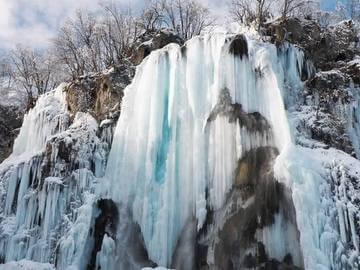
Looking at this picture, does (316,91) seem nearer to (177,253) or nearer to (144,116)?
(144,116)

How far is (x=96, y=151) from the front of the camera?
13.7m

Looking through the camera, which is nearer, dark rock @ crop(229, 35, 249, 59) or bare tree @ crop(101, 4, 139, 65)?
dark rock @ crop(229, 35, 249, 59)

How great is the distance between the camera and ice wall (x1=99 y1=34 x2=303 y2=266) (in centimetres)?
1199

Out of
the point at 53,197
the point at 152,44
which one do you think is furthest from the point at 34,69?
the point at 53,197

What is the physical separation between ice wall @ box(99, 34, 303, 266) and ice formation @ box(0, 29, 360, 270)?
0.03 metres

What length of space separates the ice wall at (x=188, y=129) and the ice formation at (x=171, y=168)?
0.03 meters

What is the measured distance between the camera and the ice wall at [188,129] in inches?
472

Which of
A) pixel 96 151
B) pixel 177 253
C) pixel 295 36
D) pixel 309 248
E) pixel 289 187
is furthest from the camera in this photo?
pixel 295 36

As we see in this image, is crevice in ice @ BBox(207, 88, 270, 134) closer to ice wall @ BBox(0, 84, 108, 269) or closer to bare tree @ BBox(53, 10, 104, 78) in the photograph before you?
ice wall @ BBox(0, 84, 108, 269)

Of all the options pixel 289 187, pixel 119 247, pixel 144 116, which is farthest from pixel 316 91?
pixel 119 247

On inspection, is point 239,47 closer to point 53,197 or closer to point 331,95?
point 331,95

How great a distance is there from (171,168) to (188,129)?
1190 millimetres

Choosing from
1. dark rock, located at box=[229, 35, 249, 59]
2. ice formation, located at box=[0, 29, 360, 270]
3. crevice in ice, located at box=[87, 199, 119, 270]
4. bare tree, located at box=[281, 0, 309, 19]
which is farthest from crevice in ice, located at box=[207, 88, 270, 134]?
bare tree, located at box=[281, 0, 309, 19]

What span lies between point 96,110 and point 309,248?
333 inches
